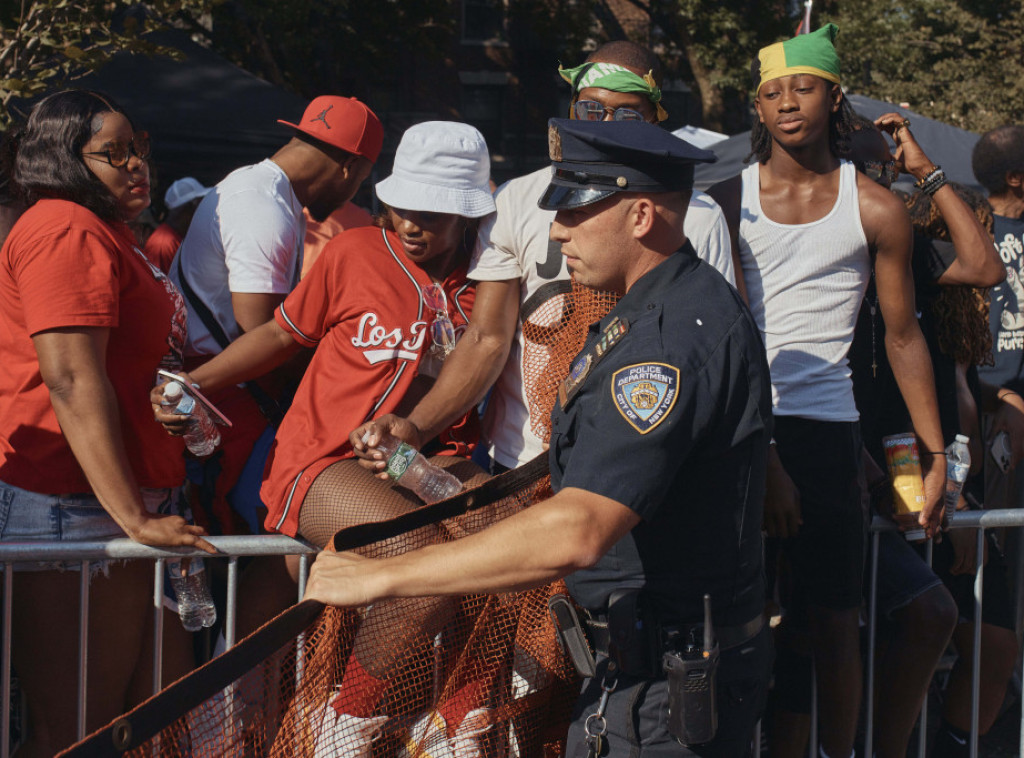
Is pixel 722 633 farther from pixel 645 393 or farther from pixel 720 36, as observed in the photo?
pixel 720 36

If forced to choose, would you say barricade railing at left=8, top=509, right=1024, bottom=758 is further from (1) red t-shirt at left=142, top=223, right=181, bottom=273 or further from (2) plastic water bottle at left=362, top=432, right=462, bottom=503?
(1) red t-shirt at left=142, top=223, right=181, bottom=273

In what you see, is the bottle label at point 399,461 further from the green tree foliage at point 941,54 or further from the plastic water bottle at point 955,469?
the green tree foliage at point 941,54

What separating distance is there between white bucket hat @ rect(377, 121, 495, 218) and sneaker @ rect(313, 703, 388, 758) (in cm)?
152

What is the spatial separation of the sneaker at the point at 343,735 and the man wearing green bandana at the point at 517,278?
2.71 feet

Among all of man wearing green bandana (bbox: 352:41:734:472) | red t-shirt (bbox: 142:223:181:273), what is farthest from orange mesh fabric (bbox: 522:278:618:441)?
red t-shirt (bbox: 142:223:181:273)

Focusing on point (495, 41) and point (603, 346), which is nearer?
point (603, 346)

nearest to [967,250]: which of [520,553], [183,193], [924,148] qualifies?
[520,553]

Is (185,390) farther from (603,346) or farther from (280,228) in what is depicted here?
(603,346)

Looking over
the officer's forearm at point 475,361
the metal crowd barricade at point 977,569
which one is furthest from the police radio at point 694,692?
the metal crowd barricade at point 977,569

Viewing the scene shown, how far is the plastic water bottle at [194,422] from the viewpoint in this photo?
116 inches

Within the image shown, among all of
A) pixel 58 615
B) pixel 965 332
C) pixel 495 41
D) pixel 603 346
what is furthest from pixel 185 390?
pixel 495 41

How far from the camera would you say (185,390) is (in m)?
2.97

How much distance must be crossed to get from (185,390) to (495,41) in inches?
1038

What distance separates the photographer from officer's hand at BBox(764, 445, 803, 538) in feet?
10.1
